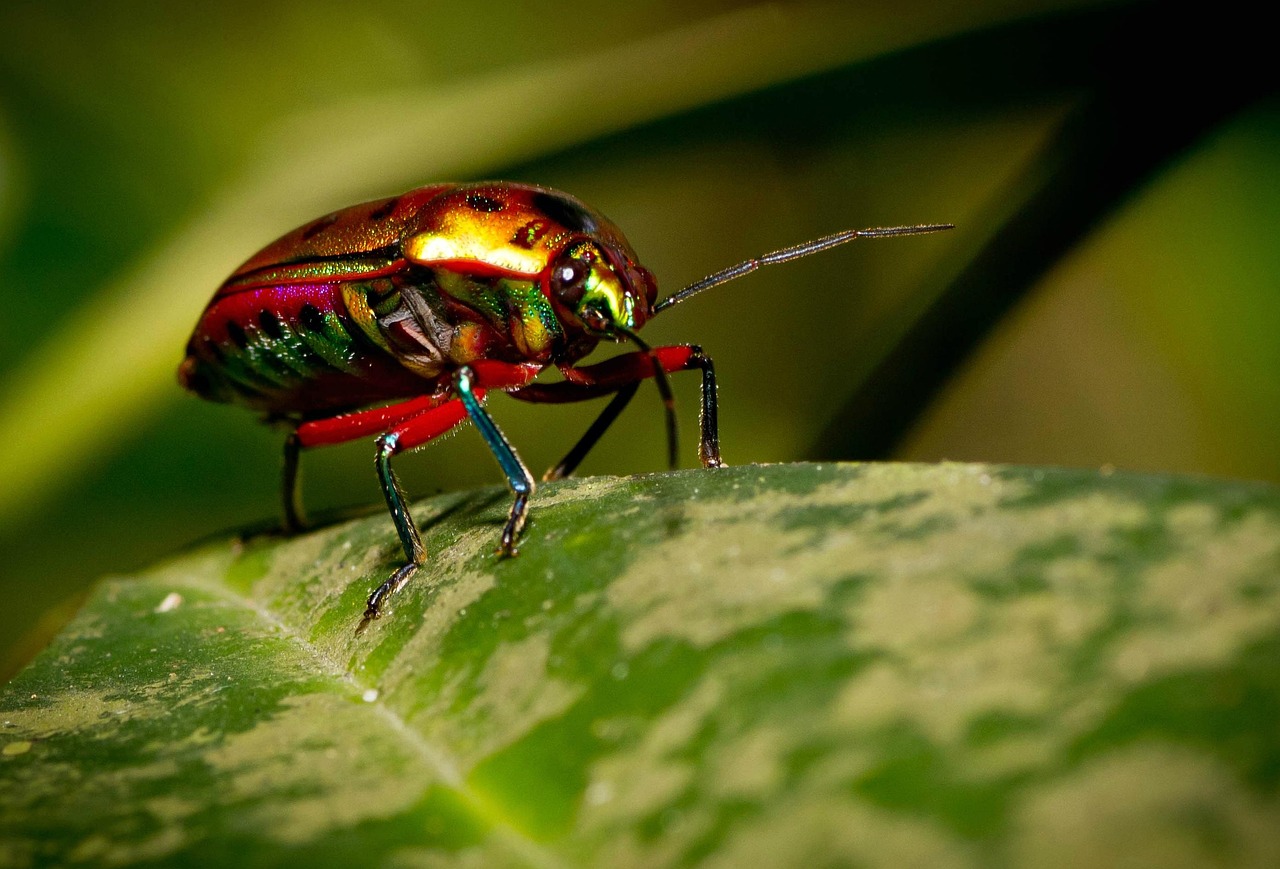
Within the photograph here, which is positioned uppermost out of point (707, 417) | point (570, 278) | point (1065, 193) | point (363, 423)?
point (570, 278)

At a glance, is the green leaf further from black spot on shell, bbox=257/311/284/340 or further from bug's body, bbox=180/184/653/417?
black spot on shell, bbox=257/311/284/340

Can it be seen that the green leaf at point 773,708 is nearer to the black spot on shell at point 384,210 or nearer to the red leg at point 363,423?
the red leg at point 363,423

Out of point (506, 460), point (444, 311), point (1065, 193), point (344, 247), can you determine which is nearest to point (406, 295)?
point (444, 311)

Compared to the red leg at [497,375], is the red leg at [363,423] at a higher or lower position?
lower

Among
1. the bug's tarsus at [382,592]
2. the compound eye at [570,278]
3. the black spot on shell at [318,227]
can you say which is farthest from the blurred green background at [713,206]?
the bug's tarsus at [382,592]

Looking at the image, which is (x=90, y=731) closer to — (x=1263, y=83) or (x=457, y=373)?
(x=457, y=373)

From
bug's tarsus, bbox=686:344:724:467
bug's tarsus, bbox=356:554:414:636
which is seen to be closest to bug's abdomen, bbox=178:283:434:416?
bug's tarsus, bbox=686:344:724:467

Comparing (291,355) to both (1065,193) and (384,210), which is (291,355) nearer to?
(384,210)

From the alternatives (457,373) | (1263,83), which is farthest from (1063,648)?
(1263,83)
